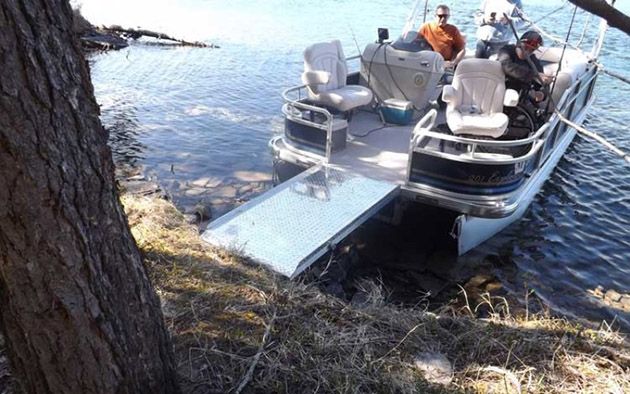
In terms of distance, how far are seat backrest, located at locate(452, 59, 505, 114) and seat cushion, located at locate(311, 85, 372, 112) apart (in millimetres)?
1110

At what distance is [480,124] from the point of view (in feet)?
16.8

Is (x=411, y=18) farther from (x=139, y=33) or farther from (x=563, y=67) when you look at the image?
(x=139, y=33)

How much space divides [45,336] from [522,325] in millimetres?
2574

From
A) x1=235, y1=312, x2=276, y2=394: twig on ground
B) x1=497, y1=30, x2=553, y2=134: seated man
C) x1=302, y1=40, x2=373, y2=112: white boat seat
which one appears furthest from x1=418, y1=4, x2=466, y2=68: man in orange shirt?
x1=235, y1=312, x2=276, y2=394: twig on ground

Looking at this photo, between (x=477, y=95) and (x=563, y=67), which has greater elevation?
(x=563, y=67)

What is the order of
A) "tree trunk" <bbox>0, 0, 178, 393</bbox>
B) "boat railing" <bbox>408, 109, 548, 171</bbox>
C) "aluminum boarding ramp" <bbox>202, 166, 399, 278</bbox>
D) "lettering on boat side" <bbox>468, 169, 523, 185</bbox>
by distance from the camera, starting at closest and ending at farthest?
"tree trunk" <bbox>0, 0, 178, 393</bbox>, "aluminum boarding ramp" <bbox>202, 166, 399, 278</bbox>, "boat railing" <bbox>408, 109, 548, 171</bbox>, "lettering on boat side" <bbox>468, 169, 523, 185</bbox>

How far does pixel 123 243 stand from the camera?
1507mm

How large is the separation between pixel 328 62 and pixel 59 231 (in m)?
5.19

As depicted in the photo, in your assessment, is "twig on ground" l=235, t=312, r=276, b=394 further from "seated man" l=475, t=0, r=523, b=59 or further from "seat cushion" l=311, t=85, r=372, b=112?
"seated man" l=475, t=0, r=523, b=59

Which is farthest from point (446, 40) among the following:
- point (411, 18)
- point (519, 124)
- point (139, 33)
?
point (139, 33)

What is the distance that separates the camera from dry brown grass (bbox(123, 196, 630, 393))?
2293 mm

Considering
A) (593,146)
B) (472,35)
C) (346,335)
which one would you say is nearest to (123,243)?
(346,335)

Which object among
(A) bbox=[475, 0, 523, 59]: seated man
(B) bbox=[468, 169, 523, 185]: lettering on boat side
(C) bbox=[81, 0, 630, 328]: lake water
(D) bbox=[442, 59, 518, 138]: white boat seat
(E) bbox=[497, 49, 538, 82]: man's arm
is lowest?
(C) bbox=[81, 0, 630, 328]: lake water

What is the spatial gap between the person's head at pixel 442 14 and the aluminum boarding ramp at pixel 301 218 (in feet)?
11.7
